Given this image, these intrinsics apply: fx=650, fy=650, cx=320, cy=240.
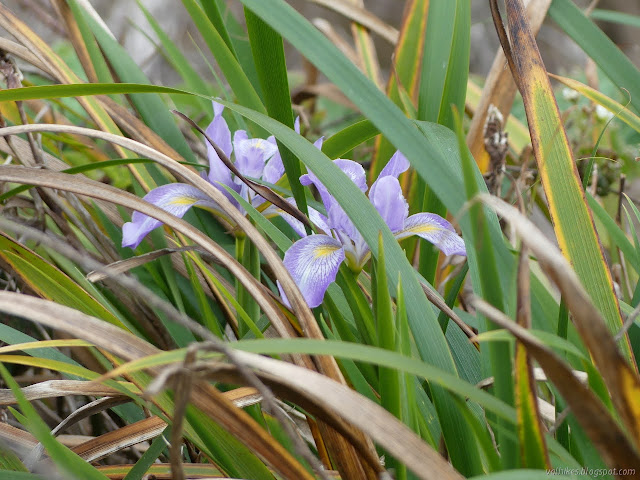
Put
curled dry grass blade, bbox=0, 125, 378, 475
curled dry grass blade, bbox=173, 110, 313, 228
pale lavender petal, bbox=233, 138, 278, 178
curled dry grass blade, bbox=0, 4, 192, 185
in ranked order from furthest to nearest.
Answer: curled dry grass blade, bbox=0, 4, 192, 185, pale lavender petal, bbox=233, 138, 278, 178, curled dry grass blade, bbox=173, 110, 313, 228, curled dry grass blade, bbox=0, 125, 378, 475

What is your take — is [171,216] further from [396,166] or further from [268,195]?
[396,166]

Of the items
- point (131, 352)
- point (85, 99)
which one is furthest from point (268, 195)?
point (85, 99)

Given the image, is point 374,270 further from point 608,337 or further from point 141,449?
point 141,449

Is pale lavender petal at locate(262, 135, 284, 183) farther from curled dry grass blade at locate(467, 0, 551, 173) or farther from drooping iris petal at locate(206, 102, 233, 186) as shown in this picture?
curled dry grass blade at locate(467, 0, 551, 173)

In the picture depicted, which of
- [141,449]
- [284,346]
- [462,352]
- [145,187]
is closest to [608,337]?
[284,346]

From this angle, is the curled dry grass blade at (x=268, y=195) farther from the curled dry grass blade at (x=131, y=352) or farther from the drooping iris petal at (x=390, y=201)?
the curled dry grass blade at (x=131, y=352)

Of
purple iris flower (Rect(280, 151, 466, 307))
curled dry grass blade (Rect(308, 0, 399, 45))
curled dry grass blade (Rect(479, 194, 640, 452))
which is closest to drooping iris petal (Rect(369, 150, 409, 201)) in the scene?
purple iris flower (Rect(280, 151, 466, 307))

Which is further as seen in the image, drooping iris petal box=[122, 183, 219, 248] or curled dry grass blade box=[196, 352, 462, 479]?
drooping iris petal box=[122, 183, 219, 248]
